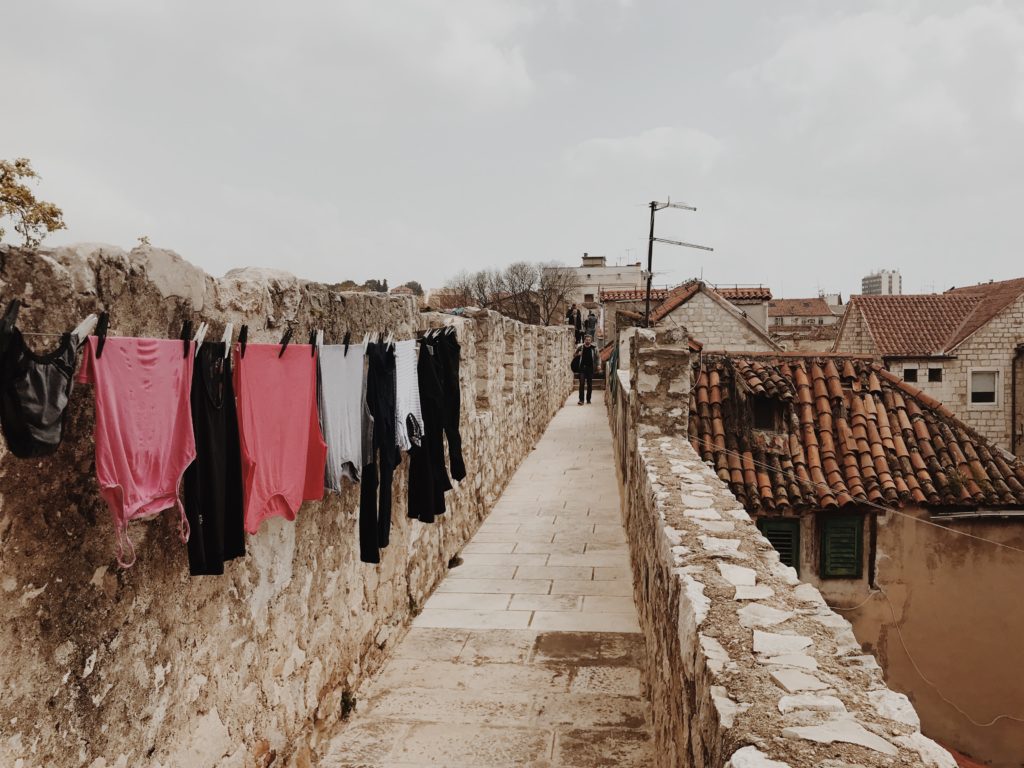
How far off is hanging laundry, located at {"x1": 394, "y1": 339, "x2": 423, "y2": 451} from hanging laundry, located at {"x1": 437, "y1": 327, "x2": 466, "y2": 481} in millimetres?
664

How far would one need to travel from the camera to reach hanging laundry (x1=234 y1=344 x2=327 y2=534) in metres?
2.82

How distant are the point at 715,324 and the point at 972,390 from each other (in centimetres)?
1297

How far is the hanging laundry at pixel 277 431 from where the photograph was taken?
2.82 m

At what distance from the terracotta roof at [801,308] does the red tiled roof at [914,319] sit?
4014cm

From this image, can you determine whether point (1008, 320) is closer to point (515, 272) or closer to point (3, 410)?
point (3, 410)

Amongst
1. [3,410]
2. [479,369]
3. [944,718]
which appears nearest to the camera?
[3,410]

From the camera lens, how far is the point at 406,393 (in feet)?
15.0

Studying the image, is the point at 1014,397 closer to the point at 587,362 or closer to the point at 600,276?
the point at 587,362

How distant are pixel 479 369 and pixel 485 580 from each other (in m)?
2.65

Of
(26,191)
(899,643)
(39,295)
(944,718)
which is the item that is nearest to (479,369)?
(39,295)

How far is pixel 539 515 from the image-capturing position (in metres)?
8.99

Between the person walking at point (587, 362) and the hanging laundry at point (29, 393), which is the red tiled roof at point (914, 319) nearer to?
the person walking at point (587, 362)

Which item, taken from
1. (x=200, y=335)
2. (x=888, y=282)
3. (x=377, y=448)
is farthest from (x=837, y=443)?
(x=888, y=282)

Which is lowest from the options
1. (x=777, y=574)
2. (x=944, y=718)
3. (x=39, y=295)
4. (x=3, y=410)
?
(x=944, y=718)
